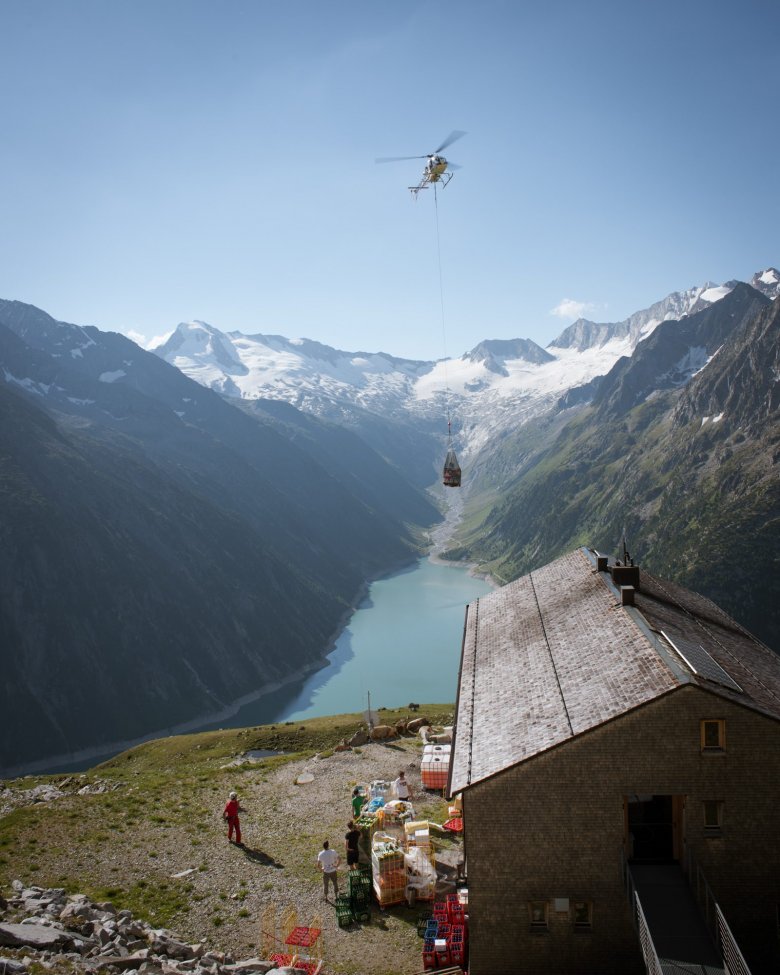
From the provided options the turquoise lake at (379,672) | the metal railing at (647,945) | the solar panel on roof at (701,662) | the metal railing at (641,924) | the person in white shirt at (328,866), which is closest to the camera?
the metal railing at (647,945)

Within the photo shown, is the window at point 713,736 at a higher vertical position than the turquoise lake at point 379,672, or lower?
lower

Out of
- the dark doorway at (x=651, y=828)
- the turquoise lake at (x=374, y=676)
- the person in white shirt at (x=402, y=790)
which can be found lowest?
the dark doorway at (x=651, y=828)

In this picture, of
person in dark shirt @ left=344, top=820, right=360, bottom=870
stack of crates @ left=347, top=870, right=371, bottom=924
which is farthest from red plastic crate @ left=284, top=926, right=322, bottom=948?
person in dark shirt @ left=344, top=820, right=360, bottom=870

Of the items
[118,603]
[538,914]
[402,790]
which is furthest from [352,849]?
[118,603]

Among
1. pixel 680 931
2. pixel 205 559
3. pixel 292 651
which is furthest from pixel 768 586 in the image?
pixel 680 931

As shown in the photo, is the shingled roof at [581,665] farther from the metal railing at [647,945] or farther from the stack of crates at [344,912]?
the stack of crates at [344,912]

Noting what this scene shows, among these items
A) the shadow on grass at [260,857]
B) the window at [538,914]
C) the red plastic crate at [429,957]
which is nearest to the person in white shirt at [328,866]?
the shadow on grass at [260,857]

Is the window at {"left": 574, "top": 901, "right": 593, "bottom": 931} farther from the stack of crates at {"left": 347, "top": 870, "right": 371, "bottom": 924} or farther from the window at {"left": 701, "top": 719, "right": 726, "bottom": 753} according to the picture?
the stack of crates at {"left": 347, "top": 870, "right": 371, "bottom": 924}
